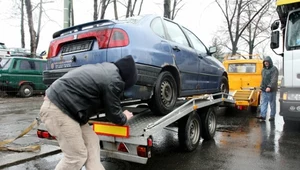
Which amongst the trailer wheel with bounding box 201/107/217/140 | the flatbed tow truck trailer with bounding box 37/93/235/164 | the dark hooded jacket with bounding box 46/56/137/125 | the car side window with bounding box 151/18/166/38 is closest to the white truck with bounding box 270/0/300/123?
the trailer wheel with bounding box 201/107/217/140

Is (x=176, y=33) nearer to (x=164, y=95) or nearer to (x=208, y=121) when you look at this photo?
(x=164, y=95)

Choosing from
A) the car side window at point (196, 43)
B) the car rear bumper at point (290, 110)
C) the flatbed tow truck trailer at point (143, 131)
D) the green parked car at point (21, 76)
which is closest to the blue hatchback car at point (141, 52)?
the flatbed tow truck trailer at point (143, 131)

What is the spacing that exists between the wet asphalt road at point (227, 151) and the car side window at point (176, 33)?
2005mm

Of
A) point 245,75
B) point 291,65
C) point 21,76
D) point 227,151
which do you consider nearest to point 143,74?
point 227,151

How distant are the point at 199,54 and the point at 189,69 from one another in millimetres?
665

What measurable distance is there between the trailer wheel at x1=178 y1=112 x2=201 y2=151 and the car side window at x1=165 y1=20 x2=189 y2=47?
1.33 meters

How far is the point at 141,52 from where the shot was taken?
12.3 ft

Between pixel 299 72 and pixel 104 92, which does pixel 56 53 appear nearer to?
pixel 104 92

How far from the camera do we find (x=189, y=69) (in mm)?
4973

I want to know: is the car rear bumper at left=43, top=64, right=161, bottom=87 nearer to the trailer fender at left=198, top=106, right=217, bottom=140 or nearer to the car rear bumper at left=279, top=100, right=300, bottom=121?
the trailer fender at left=198, top=106, right=217, bottom=140

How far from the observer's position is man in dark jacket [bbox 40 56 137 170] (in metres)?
2.63

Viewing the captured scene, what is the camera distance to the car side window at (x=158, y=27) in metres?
4.27

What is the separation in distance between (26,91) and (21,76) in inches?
34.5

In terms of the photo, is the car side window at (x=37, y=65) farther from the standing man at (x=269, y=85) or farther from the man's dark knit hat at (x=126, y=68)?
the man's dark knit hat at (x=126, y=68)
